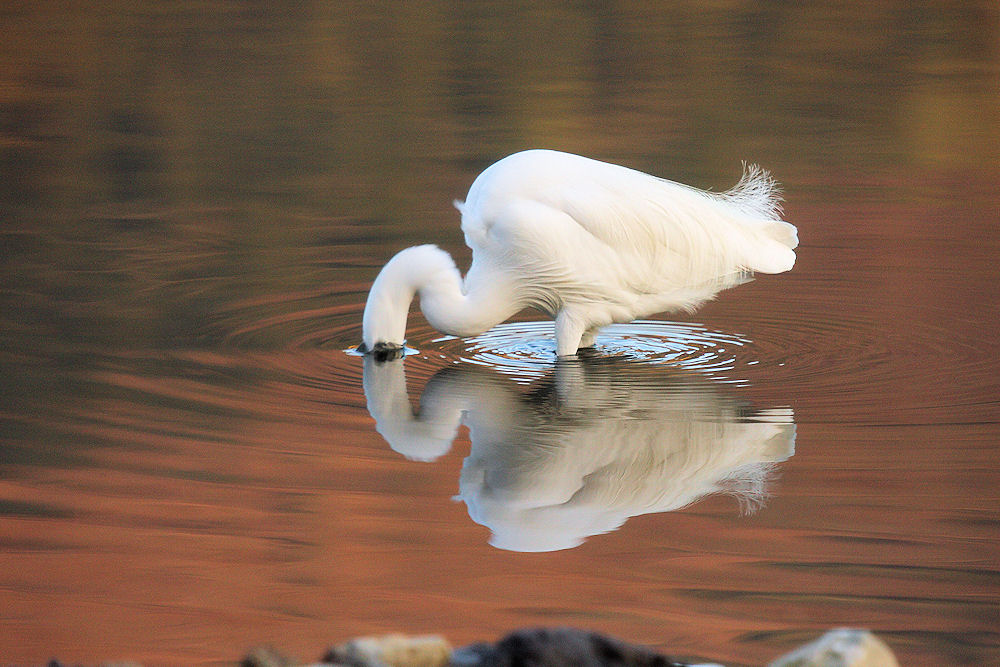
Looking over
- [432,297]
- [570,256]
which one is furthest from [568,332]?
[432,297]

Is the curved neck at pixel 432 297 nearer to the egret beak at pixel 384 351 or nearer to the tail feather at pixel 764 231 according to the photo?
the egret beak at pixel 384 351

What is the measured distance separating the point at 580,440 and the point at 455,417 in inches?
24.5

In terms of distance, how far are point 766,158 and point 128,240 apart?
17.9ft

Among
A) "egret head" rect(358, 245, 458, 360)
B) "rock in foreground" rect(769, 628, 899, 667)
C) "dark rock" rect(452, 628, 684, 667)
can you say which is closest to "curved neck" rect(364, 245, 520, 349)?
"egret head" rect(358, 245, 458, 360)

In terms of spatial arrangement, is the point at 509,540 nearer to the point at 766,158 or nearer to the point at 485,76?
the point at 766,158

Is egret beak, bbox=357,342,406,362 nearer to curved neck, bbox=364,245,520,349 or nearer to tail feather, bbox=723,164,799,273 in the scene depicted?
curved neck, bbox=364,245,520,349

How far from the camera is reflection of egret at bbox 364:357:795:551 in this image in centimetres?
470

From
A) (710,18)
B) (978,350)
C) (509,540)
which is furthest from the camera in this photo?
(710,18)

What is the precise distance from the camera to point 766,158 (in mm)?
11898

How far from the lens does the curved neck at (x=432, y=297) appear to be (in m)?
6.43

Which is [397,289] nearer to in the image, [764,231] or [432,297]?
[432,297]

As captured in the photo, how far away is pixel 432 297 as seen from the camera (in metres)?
6.46

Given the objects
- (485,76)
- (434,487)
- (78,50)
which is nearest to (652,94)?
(485,76)

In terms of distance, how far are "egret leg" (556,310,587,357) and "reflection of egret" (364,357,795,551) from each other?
0.08m
